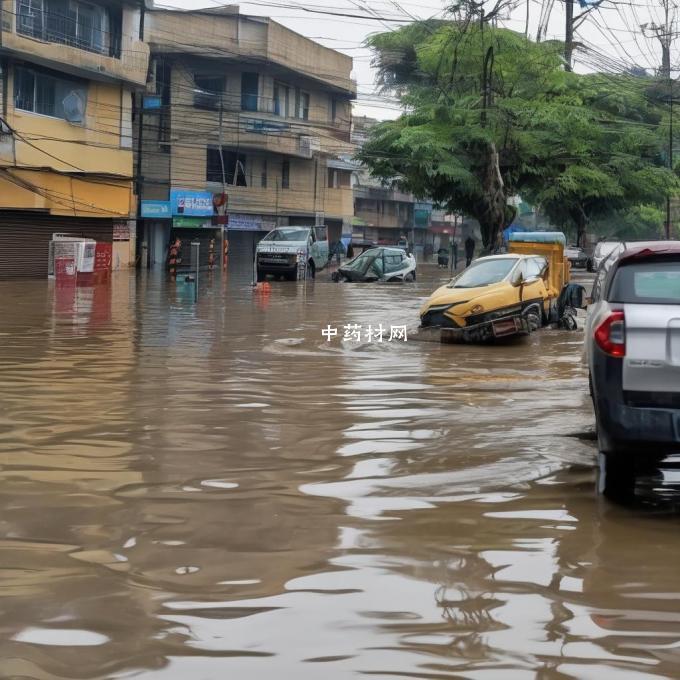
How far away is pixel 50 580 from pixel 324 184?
58960mm

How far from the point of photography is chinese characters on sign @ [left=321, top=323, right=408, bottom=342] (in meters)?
18.6

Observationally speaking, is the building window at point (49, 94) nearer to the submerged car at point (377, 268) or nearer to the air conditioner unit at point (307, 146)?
the submerged car at point (377, 268)

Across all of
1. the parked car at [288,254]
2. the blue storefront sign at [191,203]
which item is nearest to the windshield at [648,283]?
the parked car at [288,254]

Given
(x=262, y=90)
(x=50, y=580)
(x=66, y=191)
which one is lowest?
(x=50, y=580)

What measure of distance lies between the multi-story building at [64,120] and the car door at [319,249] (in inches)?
299

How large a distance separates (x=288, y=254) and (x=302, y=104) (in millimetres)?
21209

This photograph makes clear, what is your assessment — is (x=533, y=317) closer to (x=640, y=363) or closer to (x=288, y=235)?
(x=640, y=363)

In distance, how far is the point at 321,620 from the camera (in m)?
4.81

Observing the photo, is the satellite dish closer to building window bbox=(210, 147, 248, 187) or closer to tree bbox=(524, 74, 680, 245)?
building window bbox=(210, 147, 248, 187)

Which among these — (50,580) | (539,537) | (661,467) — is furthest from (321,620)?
(661,467)

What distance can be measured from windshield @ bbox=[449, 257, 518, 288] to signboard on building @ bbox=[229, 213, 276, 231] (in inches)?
1445

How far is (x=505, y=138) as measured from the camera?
37531 mm

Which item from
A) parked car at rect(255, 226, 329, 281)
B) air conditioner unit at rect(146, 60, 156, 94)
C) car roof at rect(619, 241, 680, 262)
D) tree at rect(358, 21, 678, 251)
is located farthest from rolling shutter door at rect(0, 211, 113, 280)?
car roof at rect(619, 241, 680, 262)

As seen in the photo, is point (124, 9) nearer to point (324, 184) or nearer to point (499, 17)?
point (324, 184)
